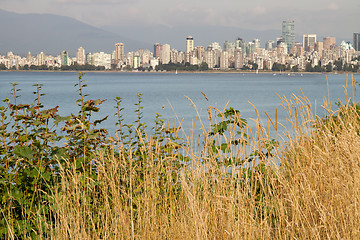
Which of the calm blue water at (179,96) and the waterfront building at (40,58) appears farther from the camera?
the waterfront building at (40,58)

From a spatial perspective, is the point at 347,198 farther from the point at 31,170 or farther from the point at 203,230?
the point at 31,170

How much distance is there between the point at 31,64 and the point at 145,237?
17528 cm

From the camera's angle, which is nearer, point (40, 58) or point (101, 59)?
point (40, 58)

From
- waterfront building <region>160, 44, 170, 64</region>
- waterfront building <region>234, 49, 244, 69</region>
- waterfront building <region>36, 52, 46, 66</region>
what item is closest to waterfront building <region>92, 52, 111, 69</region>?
waterfront building <region>36, 52, 46, 66</region>

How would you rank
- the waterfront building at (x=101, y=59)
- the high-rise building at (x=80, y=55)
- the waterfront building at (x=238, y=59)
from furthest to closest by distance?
the waterfront building at (x=238, y=59) → the high-rise building at (x=80, y=55) → the waterfront building at (x=101, y=59)

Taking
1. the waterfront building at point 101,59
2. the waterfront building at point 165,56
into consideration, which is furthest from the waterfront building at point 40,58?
the waterfront building at point 165,56

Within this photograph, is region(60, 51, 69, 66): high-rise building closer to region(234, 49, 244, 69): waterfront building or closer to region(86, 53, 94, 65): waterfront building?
region(86, 53, 94, 65): waterfront building

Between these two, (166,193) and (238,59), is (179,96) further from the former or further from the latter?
(238,59)

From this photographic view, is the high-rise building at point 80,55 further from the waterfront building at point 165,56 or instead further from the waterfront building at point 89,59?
the waterfront building at point 165,56

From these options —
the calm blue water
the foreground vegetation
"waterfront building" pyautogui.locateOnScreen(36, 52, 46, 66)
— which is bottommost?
the calm blue water

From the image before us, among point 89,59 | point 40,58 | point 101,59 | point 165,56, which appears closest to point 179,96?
point 40,58

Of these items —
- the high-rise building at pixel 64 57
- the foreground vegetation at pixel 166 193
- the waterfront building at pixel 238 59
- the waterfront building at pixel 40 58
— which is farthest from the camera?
the waterfront building at pixel 238 59

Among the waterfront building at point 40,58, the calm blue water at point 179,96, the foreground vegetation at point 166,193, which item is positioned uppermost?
the waterfront building at point 40,58

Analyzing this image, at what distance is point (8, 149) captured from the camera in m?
3.97
